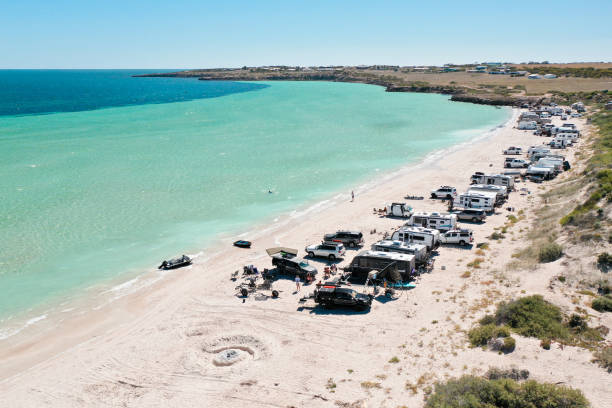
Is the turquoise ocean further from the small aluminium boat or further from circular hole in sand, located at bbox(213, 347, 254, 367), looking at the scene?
circular hole in sand, located at bbox(213, 347, 254, 367)

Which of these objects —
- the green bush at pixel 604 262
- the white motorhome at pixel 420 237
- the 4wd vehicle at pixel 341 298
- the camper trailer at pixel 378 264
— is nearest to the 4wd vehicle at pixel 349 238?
the white motorhome at pixel 420 237

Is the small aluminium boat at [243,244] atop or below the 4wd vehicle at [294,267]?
below

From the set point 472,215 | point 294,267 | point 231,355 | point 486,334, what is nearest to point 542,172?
point 472,215

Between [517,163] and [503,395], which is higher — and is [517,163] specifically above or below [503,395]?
above

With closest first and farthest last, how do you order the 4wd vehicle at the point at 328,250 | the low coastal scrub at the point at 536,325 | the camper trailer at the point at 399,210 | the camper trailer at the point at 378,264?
1. the low coastal scrub at the point at 536,325
2. the camper trailer at the point at 378,264
3. the 4wd vehicle at the point at 328,250
4. the camper trailer at the point at 399,210

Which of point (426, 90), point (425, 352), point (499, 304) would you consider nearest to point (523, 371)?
Answer: point (425, 352)

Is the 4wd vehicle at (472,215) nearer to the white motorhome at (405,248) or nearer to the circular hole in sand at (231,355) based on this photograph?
the white motorhome at (405,248)

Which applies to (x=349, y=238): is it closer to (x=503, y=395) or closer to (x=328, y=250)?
(x=328, y=250)
